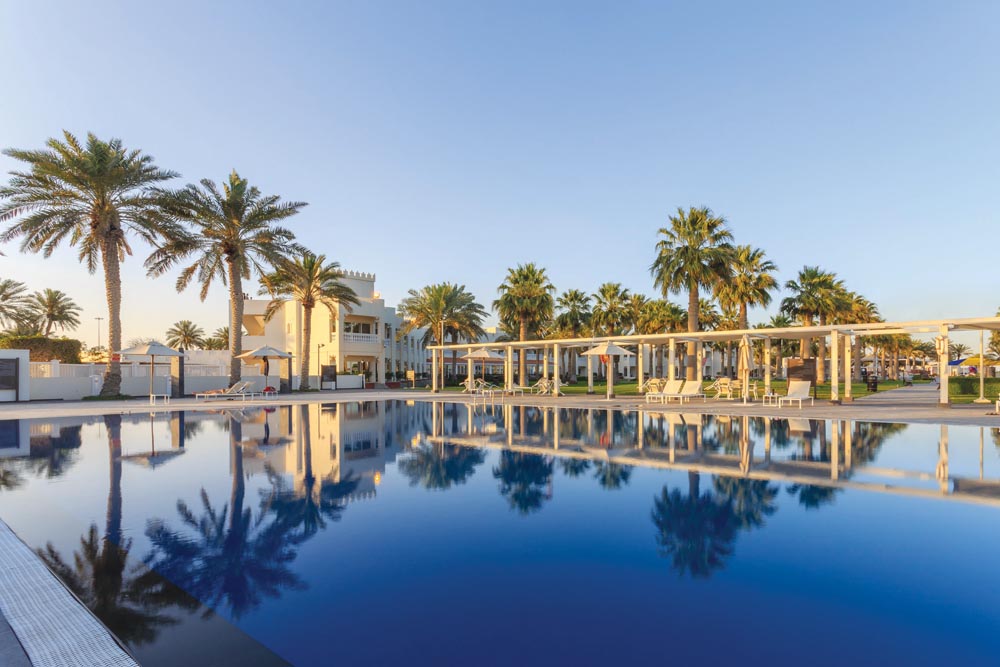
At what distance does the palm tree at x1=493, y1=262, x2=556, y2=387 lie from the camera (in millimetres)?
37750

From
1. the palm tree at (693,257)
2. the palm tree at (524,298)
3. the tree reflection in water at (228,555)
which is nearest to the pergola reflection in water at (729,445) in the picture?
the tree reflection in water at (228,555)

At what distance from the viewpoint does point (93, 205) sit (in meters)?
23.7

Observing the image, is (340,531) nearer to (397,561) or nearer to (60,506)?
(397,561)

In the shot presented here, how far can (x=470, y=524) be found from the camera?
5770 mm

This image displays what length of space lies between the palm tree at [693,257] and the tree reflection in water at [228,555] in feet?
80.4

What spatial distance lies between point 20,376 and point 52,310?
85.7ft

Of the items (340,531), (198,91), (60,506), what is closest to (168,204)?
(198,91)

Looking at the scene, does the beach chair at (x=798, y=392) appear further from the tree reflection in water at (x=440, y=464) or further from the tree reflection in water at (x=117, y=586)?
the tree reflection in water at (x=117, y=586)

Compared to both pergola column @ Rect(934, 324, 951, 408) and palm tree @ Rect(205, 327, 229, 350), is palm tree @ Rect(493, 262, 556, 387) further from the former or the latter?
palm tree @ Rect(205, 327, 229, 350)

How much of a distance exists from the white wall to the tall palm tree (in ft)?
81.0

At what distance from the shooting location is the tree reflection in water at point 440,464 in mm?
7918

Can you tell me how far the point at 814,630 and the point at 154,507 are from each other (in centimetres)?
656

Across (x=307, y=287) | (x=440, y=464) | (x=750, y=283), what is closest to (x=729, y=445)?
(x=440, y=464)

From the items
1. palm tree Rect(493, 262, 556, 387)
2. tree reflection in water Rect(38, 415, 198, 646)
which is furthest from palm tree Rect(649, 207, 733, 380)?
tree reflection in water Rect(38, 415, 198, 646)
